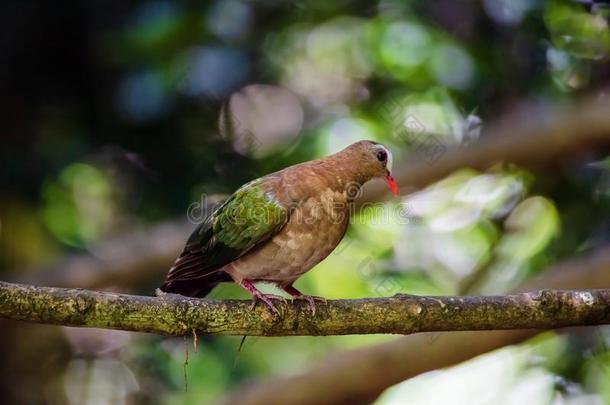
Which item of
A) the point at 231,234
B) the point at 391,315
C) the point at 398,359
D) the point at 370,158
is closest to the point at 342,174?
the point at 370,158

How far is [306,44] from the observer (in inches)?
291

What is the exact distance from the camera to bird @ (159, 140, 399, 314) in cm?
477

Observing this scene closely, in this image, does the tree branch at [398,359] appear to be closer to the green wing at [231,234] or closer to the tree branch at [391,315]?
the green wing at [231,234]

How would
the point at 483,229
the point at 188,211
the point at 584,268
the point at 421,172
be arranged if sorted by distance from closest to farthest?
the point at 584,268 → the point at 421,172 → the point at 188,211 → the point at 483,229

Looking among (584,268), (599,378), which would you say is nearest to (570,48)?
(584,268)

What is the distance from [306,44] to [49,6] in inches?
80.4

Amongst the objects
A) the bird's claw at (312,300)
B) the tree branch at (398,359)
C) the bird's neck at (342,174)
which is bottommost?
the tree branch at (398,359)

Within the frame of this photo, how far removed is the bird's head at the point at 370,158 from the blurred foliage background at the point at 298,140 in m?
1.26

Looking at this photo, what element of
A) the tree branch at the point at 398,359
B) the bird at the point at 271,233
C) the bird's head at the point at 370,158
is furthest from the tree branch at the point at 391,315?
the tree branch at the point at 398,359

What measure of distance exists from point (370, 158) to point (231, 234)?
1.08m

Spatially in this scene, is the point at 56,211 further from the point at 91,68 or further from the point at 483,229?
the point at 483,229

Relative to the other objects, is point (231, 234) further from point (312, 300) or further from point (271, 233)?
point (312, 300)

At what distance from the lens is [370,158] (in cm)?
541

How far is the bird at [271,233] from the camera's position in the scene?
4.77 m
